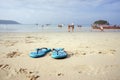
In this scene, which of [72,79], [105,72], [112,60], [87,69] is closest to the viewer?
[72,79]

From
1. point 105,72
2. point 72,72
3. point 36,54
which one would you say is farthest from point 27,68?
point 105,72

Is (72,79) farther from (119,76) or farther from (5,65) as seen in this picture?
(5,65)

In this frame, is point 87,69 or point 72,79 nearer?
point 72,79

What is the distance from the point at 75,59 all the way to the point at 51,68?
3.59 ft

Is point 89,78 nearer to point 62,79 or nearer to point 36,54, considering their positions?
point 62,79

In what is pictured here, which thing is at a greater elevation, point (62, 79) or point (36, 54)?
point (36, 54)

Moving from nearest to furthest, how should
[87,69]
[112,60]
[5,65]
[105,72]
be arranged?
1. [105,72]
2. [87,69]
3. [5,65]
4. [112,60]

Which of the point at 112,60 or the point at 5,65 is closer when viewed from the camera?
the point at 5,65

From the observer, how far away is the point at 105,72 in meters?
3.40

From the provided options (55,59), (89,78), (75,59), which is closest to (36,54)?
(55,59)

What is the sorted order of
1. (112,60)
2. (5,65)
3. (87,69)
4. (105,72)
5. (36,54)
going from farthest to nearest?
(36,54)
(112,60)
(5,65)
(87,69)
(105,72)

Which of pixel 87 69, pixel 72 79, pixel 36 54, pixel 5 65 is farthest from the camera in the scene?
pixel 36 54

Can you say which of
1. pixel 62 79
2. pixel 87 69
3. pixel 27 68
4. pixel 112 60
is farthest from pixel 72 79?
pixel 112 60

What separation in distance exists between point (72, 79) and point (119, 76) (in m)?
1.19
